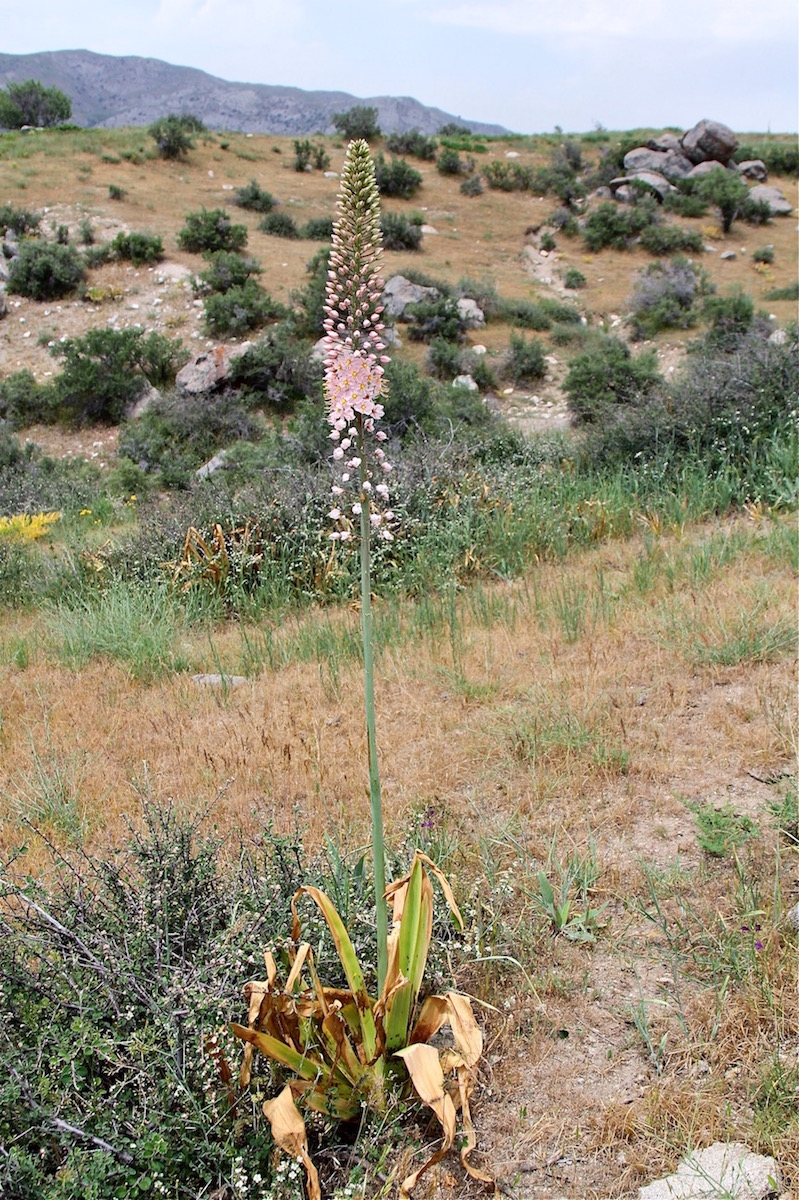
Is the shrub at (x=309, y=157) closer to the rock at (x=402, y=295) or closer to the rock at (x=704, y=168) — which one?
the rock at (x=704, y=168)

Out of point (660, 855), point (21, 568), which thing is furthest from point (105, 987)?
point (21, 568)

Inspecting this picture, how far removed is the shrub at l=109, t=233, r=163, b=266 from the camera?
19062mm

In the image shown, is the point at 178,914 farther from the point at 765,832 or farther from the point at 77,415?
the point at 77,415

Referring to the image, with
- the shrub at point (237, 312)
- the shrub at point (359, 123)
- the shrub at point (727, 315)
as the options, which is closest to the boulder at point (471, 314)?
the shrub at point (237, 312)

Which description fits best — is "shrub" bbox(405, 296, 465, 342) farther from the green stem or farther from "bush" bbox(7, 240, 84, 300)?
the green stem

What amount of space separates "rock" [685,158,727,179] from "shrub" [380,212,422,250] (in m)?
11.1

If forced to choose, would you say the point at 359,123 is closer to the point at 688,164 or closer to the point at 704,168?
the point at 688,164

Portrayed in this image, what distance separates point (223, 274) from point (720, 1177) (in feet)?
60.9

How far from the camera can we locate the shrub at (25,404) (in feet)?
50.2

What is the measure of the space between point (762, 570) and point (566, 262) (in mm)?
20248

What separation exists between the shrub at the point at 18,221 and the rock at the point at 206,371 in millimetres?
8676

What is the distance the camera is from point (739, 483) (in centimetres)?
675

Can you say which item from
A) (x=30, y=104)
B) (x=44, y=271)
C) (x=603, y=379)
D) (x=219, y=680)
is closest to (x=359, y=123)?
(x=30, y=104)

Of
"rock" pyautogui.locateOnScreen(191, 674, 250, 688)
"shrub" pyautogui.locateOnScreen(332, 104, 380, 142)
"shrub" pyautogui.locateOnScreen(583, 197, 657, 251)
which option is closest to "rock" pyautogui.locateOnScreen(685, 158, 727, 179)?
"shrub" pyautogui.locateOnScreen(583, 197, 657, 251)
